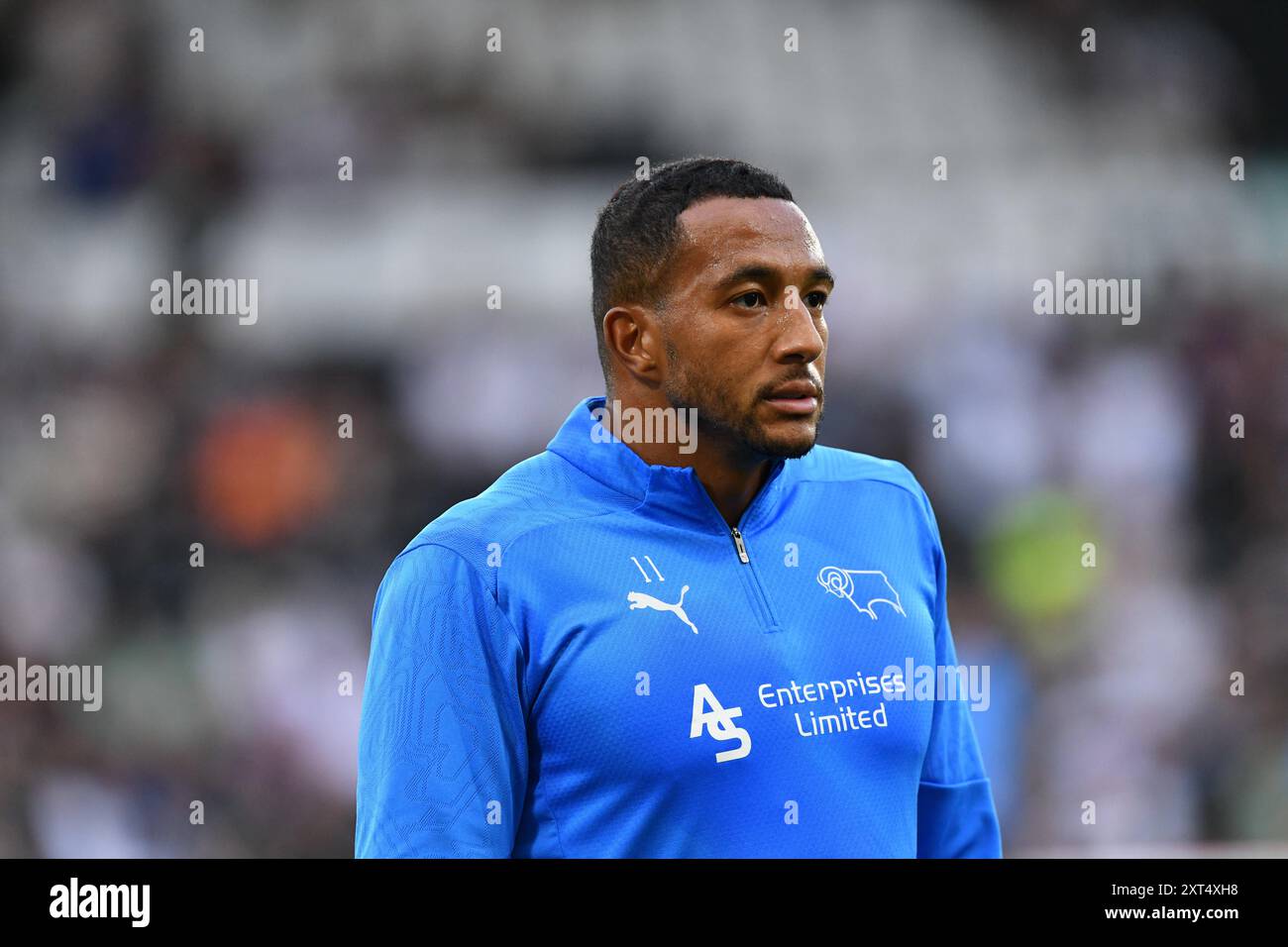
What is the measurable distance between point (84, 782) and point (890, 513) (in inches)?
193

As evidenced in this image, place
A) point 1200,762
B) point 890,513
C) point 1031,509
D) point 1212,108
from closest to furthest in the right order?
point 890,513 → point 1200,762 → point 1031,509 → point 1212,108

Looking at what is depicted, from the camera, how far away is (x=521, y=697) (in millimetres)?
2236

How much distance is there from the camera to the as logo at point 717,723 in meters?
2.21

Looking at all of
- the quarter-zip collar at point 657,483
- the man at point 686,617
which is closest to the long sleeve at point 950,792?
the man at point 686,617

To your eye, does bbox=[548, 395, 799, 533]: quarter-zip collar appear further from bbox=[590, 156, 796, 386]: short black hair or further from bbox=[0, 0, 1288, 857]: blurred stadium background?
bbox=[0, 0, 1288, 857]: blurred stadium background

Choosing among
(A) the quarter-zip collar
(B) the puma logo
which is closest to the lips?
(A) the quarter-zip collar

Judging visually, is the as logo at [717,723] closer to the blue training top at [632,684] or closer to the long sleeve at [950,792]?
the blue training top at [632,684]

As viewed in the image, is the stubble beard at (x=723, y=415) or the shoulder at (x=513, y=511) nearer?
the shoulder at (x=513, y=511)

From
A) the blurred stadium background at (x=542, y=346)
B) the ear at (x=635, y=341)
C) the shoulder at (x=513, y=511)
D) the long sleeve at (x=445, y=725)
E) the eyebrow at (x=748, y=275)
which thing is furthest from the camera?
the blurred stadium background at (x=542, y=346)

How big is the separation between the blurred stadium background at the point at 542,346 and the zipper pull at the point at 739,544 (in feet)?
12.9

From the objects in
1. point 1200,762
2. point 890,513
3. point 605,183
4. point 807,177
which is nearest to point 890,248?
Answer: point 807,177

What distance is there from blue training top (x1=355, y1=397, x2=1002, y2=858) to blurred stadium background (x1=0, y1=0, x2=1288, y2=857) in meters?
3.89

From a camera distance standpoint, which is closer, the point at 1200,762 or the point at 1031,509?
the point at 1200,762
